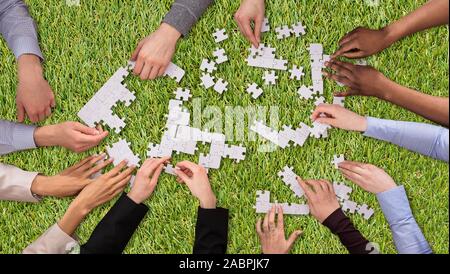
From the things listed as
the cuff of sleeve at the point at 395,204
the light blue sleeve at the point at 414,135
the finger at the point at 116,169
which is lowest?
the cuff of sleeve at the point at 395,204

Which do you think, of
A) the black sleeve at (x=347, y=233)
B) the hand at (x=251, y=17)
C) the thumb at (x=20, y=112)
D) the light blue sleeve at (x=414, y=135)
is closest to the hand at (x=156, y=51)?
the hand at (x=251, y=17)

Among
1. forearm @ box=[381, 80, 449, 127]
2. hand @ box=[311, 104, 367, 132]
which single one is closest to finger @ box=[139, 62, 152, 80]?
hand @ box=[311, 104, 367, 132]

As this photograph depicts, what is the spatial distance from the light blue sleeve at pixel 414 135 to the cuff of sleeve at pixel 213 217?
1.07 metres

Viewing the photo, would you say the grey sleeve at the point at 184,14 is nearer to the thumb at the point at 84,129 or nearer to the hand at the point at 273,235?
the thumb at the point at 84,129

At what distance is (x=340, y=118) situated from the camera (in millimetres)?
2986

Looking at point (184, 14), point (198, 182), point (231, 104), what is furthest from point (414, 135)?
point (184, 14)

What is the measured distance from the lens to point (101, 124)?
10.3ft

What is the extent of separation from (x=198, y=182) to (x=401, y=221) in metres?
1.32

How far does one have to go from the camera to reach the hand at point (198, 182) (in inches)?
119

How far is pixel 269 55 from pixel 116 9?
3.66 ft

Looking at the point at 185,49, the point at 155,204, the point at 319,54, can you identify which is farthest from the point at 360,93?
the point at 155,204

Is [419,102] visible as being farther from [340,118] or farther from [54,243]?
[54,243]

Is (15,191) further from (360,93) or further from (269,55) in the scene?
(360,93)

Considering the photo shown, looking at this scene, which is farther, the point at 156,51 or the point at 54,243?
the point at 156,51
